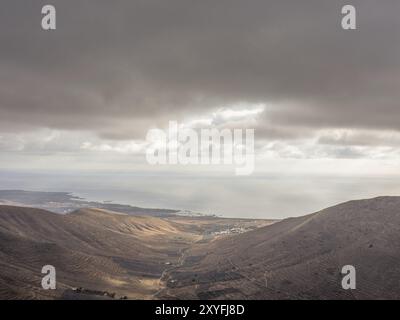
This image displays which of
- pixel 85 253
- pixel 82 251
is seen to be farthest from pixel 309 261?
pixel 82 251

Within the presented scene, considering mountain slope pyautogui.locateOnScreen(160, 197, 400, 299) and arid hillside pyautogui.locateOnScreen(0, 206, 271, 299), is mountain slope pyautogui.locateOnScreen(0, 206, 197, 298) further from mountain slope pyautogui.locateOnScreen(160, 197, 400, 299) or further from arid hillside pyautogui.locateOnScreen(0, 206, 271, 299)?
mountain slope pyautogui.locateOnScreen(160, 197, 400, 299)

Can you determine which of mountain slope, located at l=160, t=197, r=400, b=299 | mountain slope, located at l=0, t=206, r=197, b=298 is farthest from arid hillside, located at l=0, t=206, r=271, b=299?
mountain slope, located at l=160, t=197, r=400, b=299

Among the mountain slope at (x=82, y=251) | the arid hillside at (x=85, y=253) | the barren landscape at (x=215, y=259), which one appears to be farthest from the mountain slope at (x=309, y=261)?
the mountain slope at (x=82, y=251)

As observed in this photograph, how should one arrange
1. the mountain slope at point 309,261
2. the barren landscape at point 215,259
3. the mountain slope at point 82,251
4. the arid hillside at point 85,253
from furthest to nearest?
1. the mountain slope at point 82,251
2. the mountain slope at point 309,261
3. the barren landscape at point 215,259
4. the arid hillside at point 85,253

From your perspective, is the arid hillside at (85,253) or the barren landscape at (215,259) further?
the barren landscape at (215,259)

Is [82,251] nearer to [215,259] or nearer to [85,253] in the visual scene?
[85,253]

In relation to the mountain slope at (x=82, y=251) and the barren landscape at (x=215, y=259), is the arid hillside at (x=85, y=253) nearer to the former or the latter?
the mountain slope at (x=82, y=251)

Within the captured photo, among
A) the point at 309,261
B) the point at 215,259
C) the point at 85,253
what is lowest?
the point at 215,259
